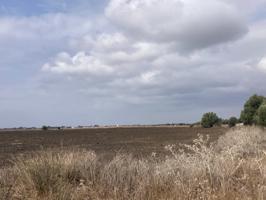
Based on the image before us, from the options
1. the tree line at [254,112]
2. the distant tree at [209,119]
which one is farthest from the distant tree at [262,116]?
the distant tree at [209,119]

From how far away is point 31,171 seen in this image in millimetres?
9836

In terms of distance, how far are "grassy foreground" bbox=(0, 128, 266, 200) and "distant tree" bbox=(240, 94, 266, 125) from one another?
5973 cm

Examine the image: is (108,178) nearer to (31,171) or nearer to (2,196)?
(31,171)

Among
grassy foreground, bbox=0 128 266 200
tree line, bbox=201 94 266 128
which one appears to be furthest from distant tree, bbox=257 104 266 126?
grassy foreground, bbox=0 128 266 200

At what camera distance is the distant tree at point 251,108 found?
229 ft

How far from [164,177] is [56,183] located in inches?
86.8

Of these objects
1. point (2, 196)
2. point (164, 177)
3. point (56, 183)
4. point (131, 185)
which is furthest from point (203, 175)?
point (2, 196)

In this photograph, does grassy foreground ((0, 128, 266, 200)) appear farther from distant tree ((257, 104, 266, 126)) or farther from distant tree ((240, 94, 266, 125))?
distant tree ((240, 94, 266, 125))

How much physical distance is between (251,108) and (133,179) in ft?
212

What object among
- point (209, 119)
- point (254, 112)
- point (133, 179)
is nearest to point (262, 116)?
point (254, 112)

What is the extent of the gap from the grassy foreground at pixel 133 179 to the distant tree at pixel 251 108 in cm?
5973

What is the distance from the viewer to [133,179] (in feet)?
32.6

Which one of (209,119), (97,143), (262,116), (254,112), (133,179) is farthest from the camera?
(209,119)

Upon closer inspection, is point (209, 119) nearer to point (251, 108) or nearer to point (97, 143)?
point (251, 108)
